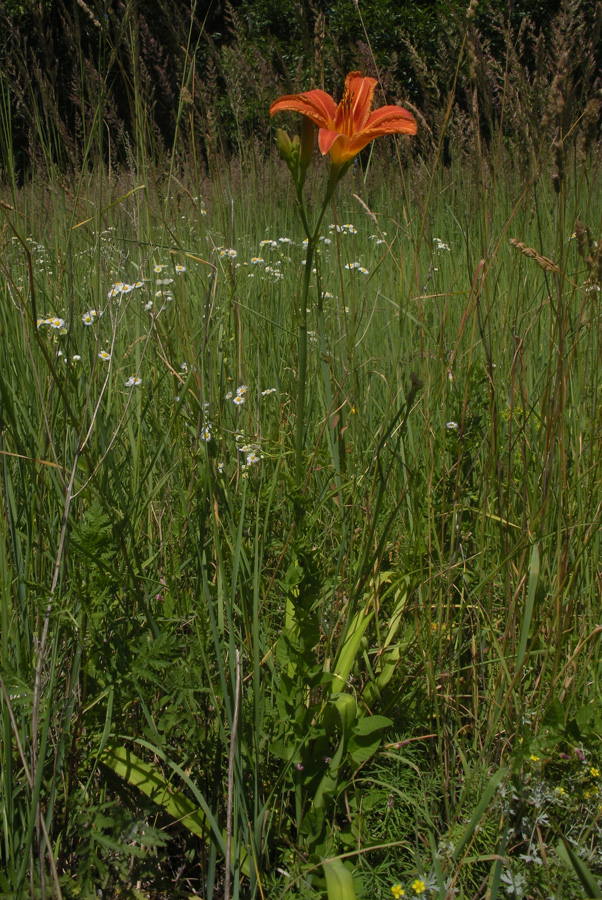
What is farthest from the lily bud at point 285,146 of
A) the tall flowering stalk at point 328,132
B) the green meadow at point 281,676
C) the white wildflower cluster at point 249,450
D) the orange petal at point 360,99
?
the white wildflower cluster at point 249,450

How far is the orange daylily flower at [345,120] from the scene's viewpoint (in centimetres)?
91

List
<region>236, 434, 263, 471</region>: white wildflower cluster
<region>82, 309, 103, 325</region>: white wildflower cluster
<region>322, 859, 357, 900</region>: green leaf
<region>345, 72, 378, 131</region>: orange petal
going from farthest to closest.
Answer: <region>82, 309, 103, 325</region>: white wildflower cluster < <region>236, 434, 263, 471</region>: white wildflower cluster < <region>345, 72, 378, 131</region>: orange petal < <region>322, 859, 357, 900</region>: green leaf

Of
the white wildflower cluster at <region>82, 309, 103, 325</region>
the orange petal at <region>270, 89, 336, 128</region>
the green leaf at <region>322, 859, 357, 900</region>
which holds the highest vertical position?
the orange petal at <region>270, 89, 336, 128</region>

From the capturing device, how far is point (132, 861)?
0.94 metres

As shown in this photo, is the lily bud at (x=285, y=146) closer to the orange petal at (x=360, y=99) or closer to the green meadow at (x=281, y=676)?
the orange petal at (x=360, y=99)

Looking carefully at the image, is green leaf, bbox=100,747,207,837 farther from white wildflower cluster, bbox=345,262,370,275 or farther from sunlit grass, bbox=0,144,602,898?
white wildflower cluster, bbox=345,262,370,275

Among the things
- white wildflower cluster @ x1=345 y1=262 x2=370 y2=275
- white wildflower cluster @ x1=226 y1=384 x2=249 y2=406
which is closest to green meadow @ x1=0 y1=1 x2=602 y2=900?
white wildflower cluster @ x1=226 y1=384 x2=249 y2=406

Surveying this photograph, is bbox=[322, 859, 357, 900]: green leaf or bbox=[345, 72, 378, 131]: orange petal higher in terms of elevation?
bbox=[345, 72, 378, 131]: orange petal

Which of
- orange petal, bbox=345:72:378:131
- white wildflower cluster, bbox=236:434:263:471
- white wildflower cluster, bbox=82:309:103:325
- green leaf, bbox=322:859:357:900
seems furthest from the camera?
white wildflower cluster, bbox=82:309:103:325

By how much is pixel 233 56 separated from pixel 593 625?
6.02 ft

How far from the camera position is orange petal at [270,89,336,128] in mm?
909

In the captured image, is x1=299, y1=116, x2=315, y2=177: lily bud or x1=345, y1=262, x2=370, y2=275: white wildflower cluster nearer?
x1=299, y1=116, x2=315, y2=177: lily bud

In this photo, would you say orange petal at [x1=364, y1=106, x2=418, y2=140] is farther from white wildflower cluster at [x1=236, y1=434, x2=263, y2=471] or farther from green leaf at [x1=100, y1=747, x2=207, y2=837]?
green leaf at [x1=100, y1=747, x2=207, y2=837]

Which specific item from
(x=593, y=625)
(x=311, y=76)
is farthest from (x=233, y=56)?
(x=593, y=625)
